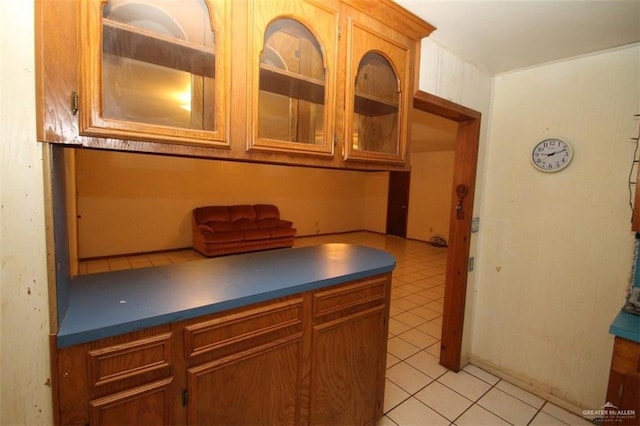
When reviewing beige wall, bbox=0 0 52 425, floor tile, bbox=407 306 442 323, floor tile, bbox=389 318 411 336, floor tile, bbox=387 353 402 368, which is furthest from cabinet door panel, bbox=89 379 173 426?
floor tile, bbox=407 306 442 323

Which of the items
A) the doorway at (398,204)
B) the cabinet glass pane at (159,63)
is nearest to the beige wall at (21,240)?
the cabinet glass pane at (159,63)

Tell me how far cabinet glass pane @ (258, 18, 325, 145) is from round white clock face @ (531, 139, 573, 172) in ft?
5.47

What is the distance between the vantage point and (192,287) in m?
1.24

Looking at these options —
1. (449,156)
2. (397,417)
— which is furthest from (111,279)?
(449,156)

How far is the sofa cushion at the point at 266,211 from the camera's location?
6184 millimetres

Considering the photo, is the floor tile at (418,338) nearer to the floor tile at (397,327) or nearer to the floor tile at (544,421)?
the floor tile at (397,327)

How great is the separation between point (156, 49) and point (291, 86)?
525 mm

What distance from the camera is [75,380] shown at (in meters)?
0.91

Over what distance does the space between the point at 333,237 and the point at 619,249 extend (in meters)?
6.12

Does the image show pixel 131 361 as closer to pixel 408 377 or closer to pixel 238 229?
pixel 408 377

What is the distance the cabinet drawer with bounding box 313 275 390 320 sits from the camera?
1420 millimetres

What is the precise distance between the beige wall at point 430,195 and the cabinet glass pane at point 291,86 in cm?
613

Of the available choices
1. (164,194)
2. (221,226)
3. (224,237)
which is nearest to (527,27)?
(224,237)

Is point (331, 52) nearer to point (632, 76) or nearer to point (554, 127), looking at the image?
point (554, 127)
